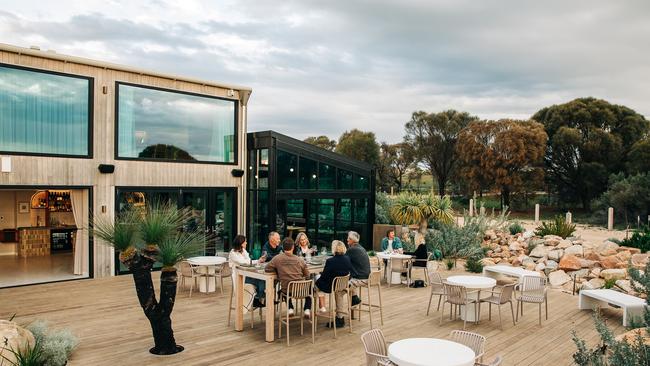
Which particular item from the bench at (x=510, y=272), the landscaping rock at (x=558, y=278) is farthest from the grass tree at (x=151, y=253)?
the landscaping rock at (x=558, y=278)

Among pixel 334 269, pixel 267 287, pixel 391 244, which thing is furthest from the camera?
pixel 391 244

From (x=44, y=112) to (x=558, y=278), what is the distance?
→ 12.0 meters

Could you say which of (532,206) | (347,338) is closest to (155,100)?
(347,338)

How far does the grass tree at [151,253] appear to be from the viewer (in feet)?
18.4

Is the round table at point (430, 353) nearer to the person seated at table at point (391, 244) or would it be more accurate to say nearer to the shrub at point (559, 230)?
the person seated at table at point (391, 244)

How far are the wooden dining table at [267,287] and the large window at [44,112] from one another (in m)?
5.71

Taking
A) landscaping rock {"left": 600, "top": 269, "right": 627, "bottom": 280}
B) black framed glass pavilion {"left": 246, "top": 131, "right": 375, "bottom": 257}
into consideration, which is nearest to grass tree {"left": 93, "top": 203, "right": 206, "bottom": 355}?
black framed glass pavilion {"left": 246, "top": 131, "right": 375, "bottom": 257}

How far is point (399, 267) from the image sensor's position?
10.3 m

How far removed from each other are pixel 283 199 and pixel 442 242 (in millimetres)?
4865

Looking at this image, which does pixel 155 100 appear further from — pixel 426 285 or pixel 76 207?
pixel 426 285

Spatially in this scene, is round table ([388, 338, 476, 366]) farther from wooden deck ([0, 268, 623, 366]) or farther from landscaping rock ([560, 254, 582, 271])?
landscaping rock ([560, 254, 582, 271])

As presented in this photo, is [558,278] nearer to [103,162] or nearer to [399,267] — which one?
[399,267]

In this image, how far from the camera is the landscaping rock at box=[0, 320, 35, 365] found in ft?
15.8

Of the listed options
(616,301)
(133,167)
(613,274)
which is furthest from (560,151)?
(133,167)
